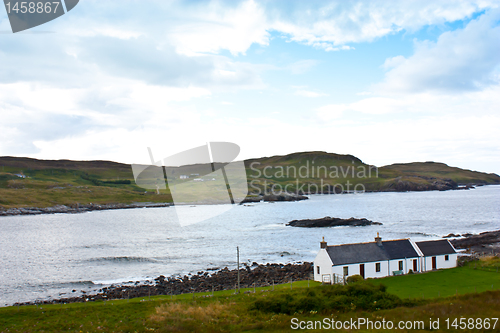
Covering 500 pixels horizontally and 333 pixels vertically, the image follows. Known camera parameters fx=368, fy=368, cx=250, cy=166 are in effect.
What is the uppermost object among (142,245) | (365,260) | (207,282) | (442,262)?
(365,260)

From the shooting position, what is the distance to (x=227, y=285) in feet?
136

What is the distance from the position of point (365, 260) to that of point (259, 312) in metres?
15.0

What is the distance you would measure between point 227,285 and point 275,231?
45713 mm

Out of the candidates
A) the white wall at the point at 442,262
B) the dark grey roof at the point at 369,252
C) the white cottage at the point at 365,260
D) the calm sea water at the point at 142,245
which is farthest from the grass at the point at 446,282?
the calm sea water at the point at 142,245

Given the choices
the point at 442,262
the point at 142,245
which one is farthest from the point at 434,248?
Result: the point at 142,245

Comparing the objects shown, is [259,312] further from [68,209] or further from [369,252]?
[68,209]

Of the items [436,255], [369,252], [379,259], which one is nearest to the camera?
[379,259]

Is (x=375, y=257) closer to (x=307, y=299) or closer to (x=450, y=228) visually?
(x=307, y=299)

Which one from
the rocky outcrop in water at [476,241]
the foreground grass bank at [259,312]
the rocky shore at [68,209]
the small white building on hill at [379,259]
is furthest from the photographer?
the rocky shore at [68,209]

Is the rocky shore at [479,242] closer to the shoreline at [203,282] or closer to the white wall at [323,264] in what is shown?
the shoreline at [203,282]

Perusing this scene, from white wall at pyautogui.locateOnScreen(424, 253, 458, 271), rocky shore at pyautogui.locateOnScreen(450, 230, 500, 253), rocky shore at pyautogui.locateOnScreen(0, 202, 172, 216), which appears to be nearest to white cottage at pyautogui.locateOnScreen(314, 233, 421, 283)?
white wall at pyautogui.locateOnScreen(424, 253, 458, 271)

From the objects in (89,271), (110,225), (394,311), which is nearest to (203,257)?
(89,271)

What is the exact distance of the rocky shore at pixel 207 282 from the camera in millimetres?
38578

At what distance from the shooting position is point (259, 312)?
25.7 metres
